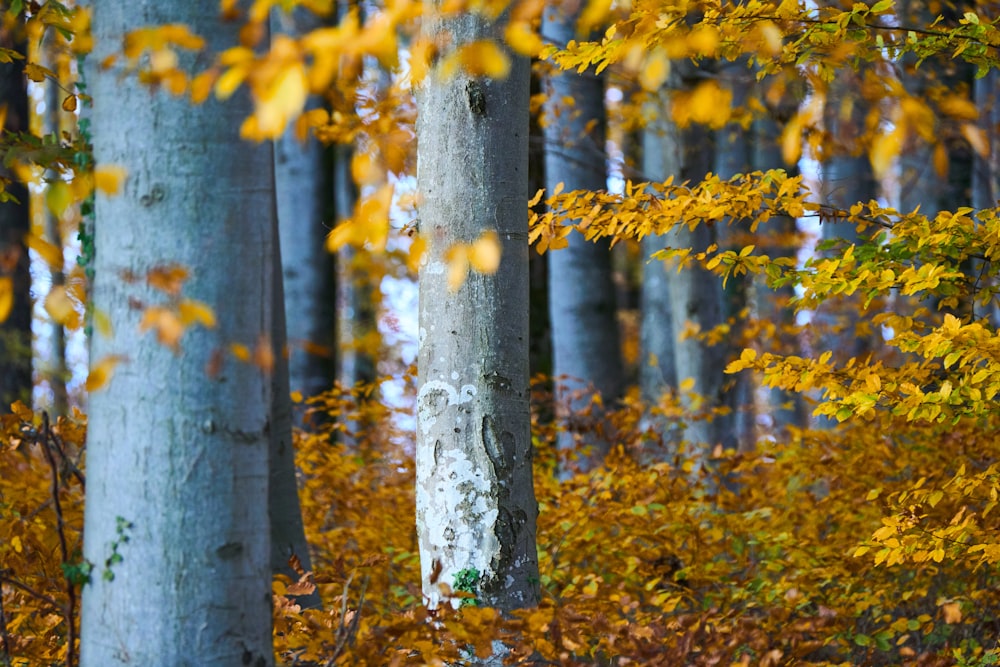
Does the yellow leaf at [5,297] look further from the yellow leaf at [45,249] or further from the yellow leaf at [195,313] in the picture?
the yellow leaf at [195,313]

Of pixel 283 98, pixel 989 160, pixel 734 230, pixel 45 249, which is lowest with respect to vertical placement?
pixel 45 249

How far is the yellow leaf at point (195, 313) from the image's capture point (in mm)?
1813

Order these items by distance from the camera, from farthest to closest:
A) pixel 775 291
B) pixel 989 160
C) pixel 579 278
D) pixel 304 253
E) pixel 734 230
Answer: pixel 734 230, pixel 775 291, pixel 304 253, pixel 989 160, pixel 579 278

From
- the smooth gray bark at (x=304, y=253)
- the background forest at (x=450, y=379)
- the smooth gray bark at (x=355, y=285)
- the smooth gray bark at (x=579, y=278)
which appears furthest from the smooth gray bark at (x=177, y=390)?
the smooth gray bark at (x=355, y=285)

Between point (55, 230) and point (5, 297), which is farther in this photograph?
point (55, 230)

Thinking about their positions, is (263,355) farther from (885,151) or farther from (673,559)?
(673,559)

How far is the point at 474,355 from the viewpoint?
2875 mm

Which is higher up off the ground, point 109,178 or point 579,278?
point 579,278

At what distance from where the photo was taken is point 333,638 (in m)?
2.60

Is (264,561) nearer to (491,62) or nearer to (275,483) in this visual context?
(491,62)

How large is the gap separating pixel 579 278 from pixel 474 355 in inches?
164

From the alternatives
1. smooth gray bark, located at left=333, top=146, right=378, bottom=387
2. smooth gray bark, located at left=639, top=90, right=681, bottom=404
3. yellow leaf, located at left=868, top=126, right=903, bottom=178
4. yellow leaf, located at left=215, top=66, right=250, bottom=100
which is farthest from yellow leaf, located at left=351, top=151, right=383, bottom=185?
smooth gray bark, located at left=333, top=146, right=378, bottom=387

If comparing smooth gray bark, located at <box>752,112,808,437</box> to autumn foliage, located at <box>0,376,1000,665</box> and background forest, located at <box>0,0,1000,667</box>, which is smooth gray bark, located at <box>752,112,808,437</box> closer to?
autumn foliage, located at <box>0,376,1000,665</box>

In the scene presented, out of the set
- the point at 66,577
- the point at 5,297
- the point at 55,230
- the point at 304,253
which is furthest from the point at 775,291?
the point at 5,297
